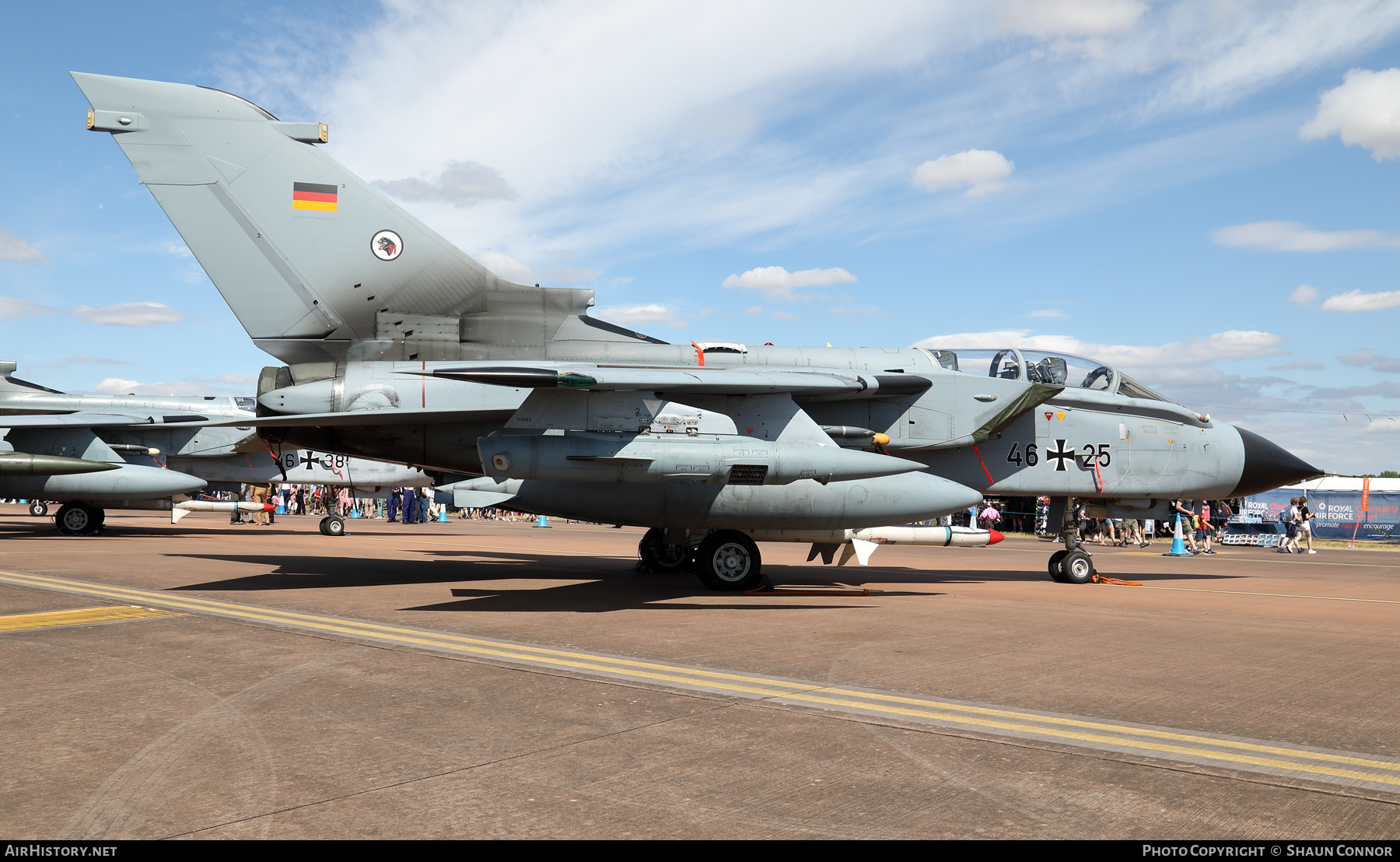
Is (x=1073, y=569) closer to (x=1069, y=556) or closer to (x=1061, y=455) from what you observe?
(x=1069, y=556)

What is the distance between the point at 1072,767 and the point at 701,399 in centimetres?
727

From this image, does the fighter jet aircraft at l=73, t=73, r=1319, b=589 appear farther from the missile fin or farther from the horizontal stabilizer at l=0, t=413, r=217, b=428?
the horizontal stabilizer at l=0, t=413, r=217, b=428

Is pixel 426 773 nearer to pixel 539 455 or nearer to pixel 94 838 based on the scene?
pixel 94 838

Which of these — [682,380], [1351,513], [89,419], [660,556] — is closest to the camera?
[682,380]

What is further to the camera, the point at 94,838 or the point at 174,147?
the point at 174,147

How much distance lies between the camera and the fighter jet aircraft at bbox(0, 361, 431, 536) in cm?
2195

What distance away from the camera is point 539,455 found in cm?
989

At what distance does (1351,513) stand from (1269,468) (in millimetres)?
28739

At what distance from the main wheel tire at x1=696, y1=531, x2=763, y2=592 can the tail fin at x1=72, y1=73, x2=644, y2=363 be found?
12.1ft

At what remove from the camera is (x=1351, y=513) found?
3569cm

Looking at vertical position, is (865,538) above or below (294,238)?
below

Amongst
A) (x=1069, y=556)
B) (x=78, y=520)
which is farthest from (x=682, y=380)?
(x=78, y=520)

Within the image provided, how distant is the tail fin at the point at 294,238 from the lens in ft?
35.2
